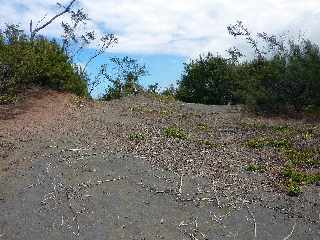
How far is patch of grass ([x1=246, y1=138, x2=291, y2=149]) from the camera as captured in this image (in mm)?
10688

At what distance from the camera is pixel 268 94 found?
15.1 meters

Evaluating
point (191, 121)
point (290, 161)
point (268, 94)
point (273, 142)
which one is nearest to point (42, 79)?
point (191, 121)

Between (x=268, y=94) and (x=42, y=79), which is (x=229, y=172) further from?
(x=42, y=79)

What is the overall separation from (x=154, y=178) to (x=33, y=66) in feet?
23.6

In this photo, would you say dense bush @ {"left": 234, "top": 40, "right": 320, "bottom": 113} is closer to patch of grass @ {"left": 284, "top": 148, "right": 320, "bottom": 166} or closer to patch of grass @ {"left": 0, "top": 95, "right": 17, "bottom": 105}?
patch of grass @ {"left": 284, "top": 148, "right": 320, "bottom": 166}

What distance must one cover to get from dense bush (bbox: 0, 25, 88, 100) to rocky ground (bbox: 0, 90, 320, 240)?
1106mm

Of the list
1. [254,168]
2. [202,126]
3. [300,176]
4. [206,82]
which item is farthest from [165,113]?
[206,82]

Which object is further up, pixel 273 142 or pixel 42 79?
pixel 42 79

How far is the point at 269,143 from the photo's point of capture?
10.9 metres

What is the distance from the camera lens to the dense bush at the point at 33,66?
45.7ft

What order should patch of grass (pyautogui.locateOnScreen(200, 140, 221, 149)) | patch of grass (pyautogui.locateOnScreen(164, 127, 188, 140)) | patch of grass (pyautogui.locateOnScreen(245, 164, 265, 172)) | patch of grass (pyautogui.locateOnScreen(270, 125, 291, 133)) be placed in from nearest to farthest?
1. patch of grass (pyautogui.locateOnScreen(245, 164, 265, 172))
2. patch of grass (pyautogui.locateOnScreen(200, 140, 221, 149))
3. patch of grass (pyautogui.locateOnScreen(164, 127, 188, 140))
4. patch of grass (pyautogui.locateOnScreen(270, 125, 291, 133))

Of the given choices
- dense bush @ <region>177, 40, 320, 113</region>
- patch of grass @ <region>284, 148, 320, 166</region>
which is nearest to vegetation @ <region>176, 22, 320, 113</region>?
dense bush @ <region>177, 40, 320, 113</region>

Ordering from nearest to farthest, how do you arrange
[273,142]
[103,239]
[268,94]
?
[103,239] → [273,142] → [268,94]

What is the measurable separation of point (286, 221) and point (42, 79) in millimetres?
9866
